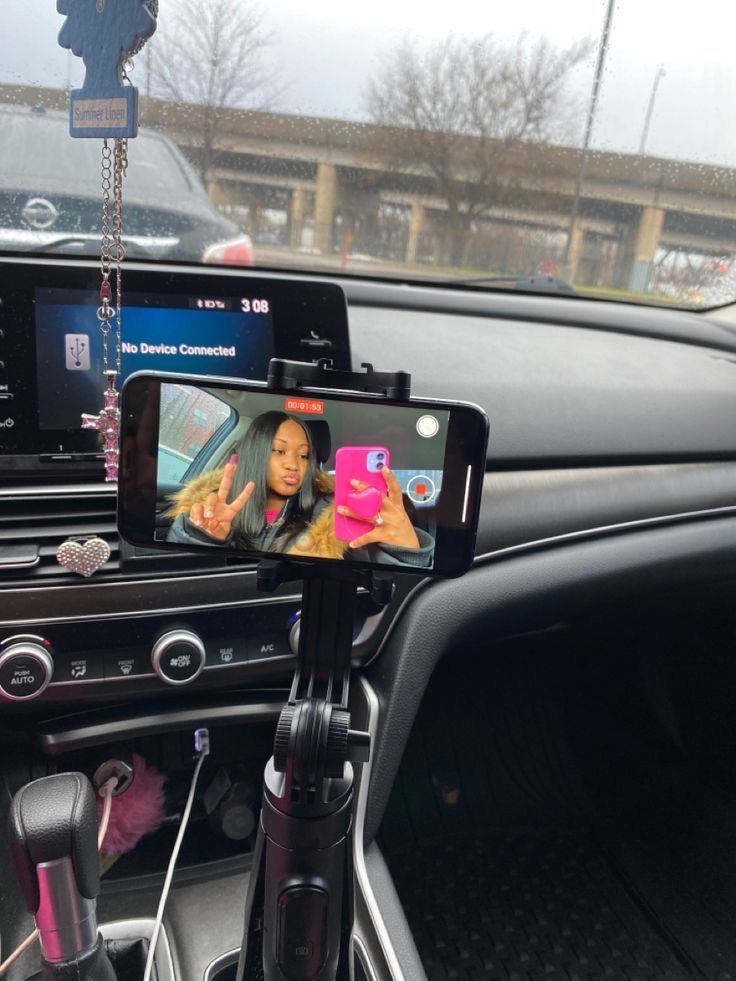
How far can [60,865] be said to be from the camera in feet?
2.88

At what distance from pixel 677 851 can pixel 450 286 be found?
4.61 ft

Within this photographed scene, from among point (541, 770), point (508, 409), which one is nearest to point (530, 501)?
point (508, 409)

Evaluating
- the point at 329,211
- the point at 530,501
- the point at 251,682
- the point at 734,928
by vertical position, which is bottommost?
the point at 734,928

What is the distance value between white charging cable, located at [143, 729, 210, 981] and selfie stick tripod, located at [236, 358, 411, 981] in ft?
1.40

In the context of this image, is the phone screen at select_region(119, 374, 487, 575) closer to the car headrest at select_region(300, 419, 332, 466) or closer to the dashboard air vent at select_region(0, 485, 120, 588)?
the car headrest at select_region(300, 419, 332, 466)

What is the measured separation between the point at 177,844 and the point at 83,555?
458 mm

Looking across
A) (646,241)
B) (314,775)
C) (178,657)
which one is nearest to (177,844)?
(178,657)

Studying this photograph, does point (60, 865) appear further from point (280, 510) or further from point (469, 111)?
point (469, 111)

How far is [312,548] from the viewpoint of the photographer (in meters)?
0.70

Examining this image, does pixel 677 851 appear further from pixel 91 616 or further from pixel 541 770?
pixel 91 616

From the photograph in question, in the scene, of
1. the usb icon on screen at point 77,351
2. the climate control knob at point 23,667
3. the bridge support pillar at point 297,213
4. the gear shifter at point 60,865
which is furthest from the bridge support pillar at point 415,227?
the gear shifter at point 60,865

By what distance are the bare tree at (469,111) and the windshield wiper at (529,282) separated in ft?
0.40

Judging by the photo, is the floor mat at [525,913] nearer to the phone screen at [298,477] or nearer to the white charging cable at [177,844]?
Answer: the white charging cable at [177,844]

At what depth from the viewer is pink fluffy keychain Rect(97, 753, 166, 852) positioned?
1308mm
